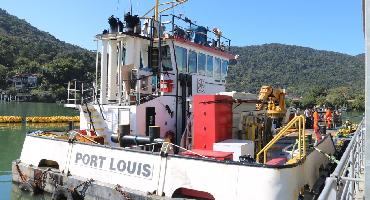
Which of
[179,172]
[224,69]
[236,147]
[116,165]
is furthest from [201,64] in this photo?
[179,172]

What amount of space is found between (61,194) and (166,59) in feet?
16.7

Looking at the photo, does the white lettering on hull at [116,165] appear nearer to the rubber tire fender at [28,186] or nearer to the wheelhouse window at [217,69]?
the rubber tire fender at [28,186]

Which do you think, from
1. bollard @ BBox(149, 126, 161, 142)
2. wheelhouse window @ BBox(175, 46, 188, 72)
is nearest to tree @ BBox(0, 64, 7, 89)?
wheelhouse window @ BBox(175, 46, 188, 72)

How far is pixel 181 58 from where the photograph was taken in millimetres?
12484

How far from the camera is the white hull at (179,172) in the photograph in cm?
695

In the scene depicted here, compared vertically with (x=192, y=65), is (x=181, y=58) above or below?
above

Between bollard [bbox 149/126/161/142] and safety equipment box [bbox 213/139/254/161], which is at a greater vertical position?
bollard [bbox 149/126/161/142]

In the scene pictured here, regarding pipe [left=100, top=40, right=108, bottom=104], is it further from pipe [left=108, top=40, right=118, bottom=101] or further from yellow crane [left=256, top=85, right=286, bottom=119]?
yellow crane [left=256, top=85, right=286, bottom=119]

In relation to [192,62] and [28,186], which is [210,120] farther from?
[28,186]

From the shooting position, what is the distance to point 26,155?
37.2 ft

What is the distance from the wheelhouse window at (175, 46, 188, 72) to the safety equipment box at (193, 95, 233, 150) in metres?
2.66

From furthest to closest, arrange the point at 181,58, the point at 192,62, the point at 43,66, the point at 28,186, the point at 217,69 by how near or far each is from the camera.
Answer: the point at 43,66 < the point at 217,69 < the point at 192,62 < the point at 181,58 < the point at 28,186

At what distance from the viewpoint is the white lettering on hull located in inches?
328

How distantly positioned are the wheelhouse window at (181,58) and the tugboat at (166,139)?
0.11ft
